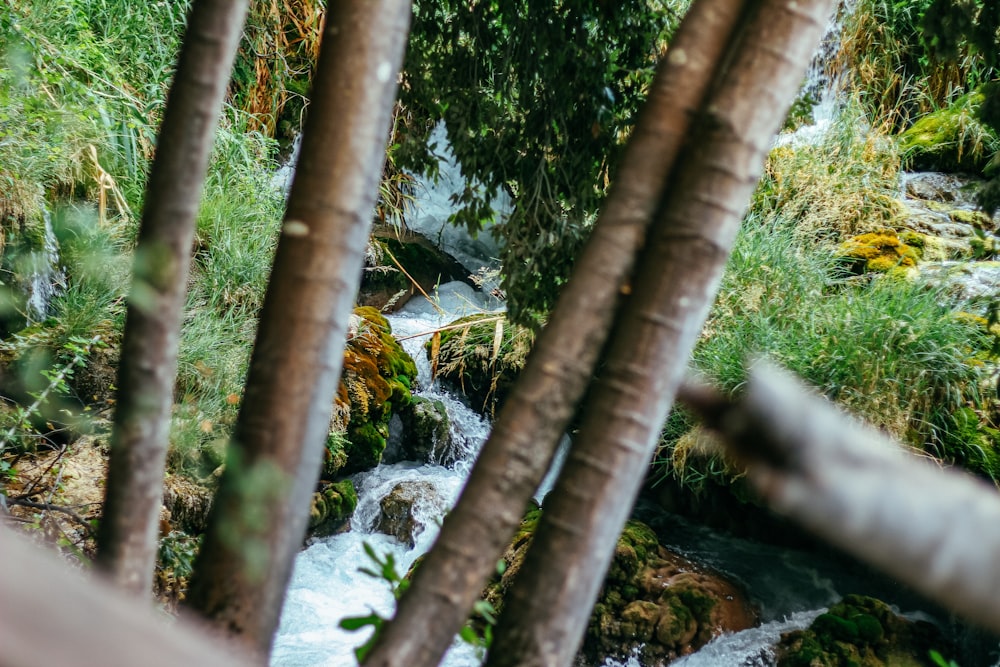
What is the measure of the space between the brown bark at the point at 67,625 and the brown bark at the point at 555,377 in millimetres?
520

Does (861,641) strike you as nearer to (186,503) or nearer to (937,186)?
(186,503)

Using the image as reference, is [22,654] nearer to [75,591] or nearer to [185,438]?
[75,591]

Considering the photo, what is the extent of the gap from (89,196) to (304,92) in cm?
371

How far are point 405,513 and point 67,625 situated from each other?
5057 mm

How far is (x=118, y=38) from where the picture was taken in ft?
18.0

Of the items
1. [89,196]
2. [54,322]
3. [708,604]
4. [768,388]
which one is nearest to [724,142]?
[768,388]

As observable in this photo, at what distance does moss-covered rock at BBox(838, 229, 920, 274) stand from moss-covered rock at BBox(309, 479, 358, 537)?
4.26 meters

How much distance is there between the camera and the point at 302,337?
1078mm

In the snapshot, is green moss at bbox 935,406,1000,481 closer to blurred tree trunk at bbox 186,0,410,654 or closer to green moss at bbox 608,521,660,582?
green moss at bbox 608,521,660,582

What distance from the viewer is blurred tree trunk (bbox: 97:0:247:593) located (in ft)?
3.48

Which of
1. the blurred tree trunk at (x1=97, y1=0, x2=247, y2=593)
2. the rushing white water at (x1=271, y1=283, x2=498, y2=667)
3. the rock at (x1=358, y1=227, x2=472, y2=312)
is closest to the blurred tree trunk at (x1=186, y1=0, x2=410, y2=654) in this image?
the blurred tree trunk at (x1=97, y1=0, x2=247, y2=593)

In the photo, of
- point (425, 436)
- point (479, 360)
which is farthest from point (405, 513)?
point (479, 360)

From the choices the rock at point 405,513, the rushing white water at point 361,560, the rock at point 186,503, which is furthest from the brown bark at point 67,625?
the rock at point 405,513

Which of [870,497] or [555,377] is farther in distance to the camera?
[555,377]
